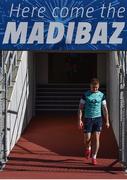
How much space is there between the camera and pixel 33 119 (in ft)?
61.3

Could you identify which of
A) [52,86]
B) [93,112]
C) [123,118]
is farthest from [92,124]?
[52,86]

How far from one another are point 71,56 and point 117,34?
546 inches

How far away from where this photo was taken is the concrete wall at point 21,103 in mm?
13352

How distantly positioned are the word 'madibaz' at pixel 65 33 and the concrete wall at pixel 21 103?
7.96 ft

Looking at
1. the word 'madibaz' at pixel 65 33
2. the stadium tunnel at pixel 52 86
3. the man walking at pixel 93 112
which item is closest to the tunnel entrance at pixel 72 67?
the stadium tunnel at pixel 52 86

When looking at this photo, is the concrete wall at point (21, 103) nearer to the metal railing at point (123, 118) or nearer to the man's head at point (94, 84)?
the man's head at point (94, 84)

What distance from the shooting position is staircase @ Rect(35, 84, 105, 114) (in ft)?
66.6

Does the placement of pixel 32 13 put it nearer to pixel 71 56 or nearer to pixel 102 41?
pixel 102 41

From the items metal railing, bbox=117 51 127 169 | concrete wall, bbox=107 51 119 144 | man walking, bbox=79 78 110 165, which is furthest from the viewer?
concrete wall, bbox=107 51 119 144

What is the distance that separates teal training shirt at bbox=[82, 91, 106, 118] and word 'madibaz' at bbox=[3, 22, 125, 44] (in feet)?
4.61

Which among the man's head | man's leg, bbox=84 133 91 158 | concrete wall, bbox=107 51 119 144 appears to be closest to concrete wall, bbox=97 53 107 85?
concrete wall, bbox=107 51 119 144

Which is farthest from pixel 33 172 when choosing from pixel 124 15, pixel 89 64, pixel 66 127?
pixel 89 64

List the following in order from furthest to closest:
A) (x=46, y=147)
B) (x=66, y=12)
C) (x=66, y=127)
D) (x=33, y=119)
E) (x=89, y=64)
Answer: (x=89, y=64)
(x=33, y=119)
(x=66, y=127)
(x=46, y=147)
(x=66, y=12)

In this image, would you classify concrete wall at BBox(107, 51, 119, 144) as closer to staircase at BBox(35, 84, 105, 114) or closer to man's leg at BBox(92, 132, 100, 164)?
man's leg at BBox(92, 132, 100, 164)
